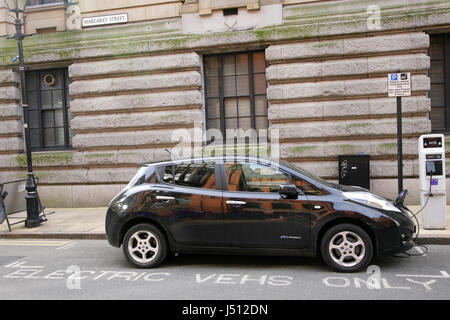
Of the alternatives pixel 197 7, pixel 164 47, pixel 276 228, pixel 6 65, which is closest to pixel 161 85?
pixel 164 47

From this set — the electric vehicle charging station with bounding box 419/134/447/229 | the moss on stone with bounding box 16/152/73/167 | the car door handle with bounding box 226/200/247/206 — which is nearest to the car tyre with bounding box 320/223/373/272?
the car door handle with bounding box 226/200/247/206

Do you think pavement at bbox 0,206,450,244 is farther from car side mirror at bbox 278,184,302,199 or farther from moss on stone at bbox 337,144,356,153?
car side mirror at bbox 278,184,302,199

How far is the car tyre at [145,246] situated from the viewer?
616cm

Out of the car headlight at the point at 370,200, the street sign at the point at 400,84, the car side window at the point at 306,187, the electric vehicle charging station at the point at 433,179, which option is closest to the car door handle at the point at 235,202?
the car side window at the point at 306,187

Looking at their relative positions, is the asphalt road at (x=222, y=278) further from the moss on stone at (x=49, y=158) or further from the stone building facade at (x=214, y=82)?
the moss on stone at (x=49, y=158)

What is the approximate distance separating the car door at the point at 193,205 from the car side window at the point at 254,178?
26 centimetres

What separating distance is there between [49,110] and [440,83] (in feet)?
38.1

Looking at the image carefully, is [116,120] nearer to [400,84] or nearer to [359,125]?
[359,125]

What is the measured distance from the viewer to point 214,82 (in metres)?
11.9

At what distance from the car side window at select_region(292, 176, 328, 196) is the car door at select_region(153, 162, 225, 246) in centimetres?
114

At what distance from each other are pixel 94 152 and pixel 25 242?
4.06 m

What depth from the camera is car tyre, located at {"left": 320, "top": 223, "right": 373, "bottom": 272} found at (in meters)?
5.57

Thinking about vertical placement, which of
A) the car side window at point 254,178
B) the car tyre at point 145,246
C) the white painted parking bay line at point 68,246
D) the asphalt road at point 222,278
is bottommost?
the white painted parking bay line at point 68,246

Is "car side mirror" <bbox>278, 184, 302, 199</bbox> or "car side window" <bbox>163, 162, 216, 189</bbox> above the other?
"car side window" <bbox>163, 162, 216, 189</bbox>
